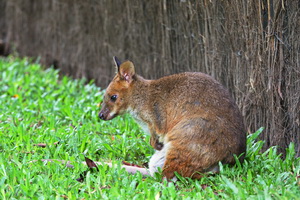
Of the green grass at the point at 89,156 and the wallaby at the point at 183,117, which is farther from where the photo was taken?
Result: the wallaby at the point at 183,117

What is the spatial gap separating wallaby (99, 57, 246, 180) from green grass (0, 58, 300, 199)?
0.16 meters

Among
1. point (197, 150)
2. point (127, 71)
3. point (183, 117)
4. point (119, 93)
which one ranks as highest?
point (127, 71)

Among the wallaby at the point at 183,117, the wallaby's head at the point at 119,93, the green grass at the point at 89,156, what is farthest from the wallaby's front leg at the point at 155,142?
the wallaby's head at the point at 119,93

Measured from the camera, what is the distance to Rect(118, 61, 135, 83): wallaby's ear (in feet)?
18.4

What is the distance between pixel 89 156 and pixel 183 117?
120 cm

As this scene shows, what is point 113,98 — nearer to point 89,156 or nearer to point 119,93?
point 119,93

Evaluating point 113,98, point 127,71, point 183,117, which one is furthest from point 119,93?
point 183,117

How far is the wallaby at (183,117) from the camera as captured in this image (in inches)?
191

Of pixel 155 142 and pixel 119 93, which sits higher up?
pixel 119 93

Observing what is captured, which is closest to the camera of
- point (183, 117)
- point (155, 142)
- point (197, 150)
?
point (197, 150)

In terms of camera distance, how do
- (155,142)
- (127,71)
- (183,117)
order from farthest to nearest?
(127,71) < (155,142) < (183,117)

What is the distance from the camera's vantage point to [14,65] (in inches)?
420

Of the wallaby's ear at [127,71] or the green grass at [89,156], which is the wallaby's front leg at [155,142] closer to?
the green grass at [89,156]

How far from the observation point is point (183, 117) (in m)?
5.07
